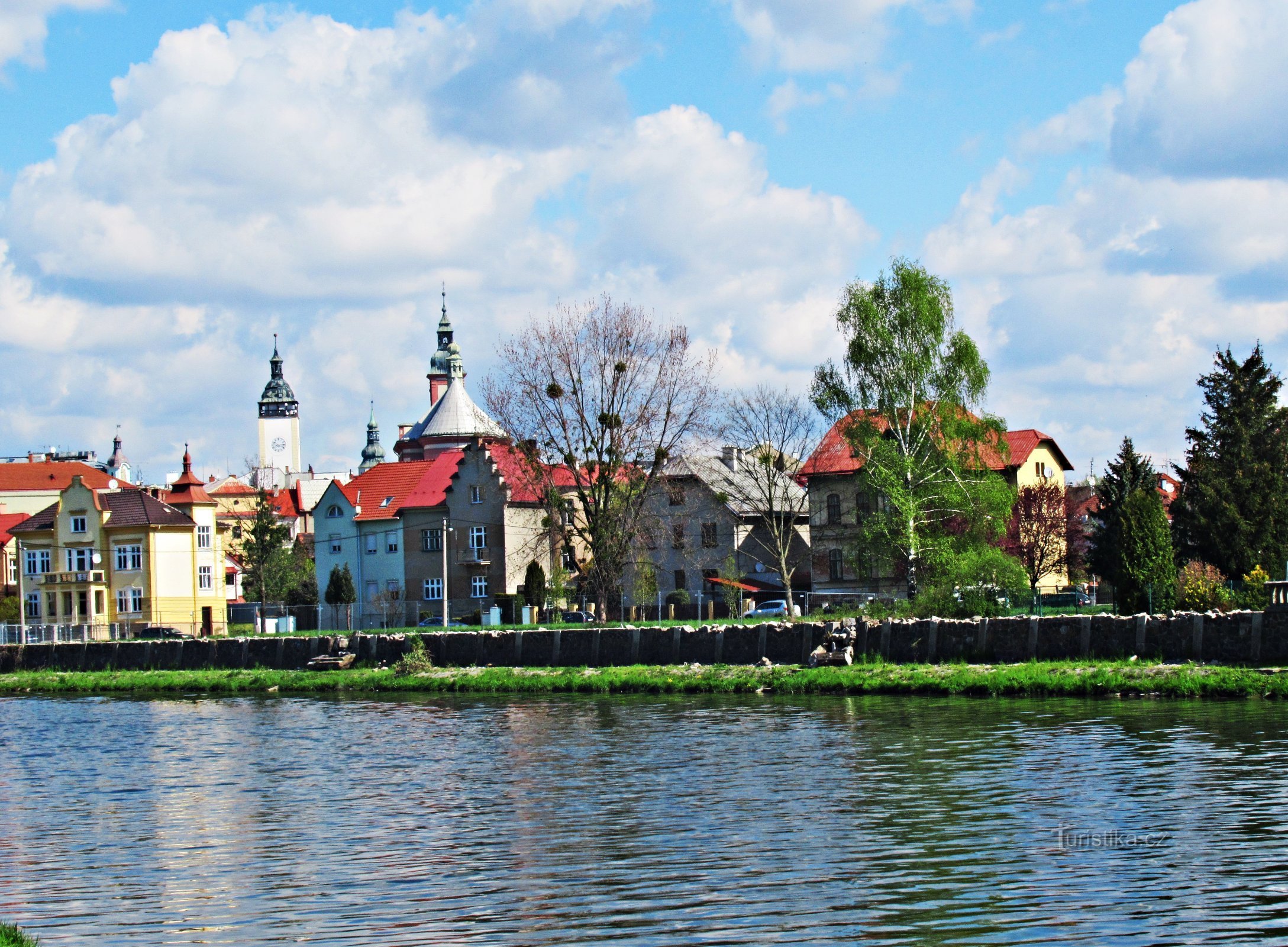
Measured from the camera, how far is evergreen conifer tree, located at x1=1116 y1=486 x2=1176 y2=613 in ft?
143

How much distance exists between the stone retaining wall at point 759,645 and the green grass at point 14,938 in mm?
28743

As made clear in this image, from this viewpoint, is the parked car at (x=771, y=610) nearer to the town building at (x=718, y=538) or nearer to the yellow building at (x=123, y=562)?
the town building at (x=718, y=538)

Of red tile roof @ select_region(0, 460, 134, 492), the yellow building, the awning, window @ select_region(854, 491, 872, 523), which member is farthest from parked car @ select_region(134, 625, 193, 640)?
red tile roof @ select_region(0, 460, 134, 492)

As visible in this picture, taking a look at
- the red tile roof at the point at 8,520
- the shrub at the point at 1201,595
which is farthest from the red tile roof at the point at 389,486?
the shrub at the point at 1201,595

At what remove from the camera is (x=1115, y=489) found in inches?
2420

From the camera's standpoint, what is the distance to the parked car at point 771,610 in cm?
6762

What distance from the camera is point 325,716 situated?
1539 inches

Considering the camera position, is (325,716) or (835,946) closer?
(835,946)

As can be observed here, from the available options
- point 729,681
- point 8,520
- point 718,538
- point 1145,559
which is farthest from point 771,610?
point 8,520

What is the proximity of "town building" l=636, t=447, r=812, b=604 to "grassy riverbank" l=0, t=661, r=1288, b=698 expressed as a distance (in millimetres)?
31786

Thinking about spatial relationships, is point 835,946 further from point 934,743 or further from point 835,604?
point 835,604

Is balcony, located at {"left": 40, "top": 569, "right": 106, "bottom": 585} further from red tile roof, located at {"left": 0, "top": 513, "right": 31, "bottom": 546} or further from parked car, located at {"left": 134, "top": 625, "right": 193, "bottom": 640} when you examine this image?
red tile roof, located at {"left": 0, "top": 513, "right": 31, "bottom": 546}

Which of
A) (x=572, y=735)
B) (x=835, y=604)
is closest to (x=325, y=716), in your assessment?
(x=572, y=735)

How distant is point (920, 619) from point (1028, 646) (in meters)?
4.42
